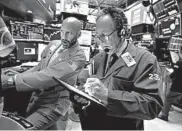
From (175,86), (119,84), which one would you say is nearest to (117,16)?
(119,84)

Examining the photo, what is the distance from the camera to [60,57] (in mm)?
2043

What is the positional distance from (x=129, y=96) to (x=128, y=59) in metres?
0.28

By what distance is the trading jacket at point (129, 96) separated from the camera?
1.14m

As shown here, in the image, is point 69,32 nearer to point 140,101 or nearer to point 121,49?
point 121,49

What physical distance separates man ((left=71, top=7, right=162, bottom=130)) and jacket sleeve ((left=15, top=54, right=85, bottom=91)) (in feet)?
1.62

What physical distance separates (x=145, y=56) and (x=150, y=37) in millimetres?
4311

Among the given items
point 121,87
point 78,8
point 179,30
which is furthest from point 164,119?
point 121,87

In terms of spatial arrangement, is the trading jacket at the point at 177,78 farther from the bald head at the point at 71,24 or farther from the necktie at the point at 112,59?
the necktie at the point at 112,59

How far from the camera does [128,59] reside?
1.31m

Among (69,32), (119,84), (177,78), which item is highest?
(69,32)

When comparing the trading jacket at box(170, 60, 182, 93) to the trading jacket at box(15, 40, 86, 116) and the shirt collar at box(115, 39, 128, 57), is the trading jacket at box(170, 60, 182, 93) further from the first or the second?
the shirt collar at box(115, 39, 128, 57)

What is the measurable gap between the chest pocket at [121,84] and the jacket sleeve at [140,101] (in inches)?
3.4

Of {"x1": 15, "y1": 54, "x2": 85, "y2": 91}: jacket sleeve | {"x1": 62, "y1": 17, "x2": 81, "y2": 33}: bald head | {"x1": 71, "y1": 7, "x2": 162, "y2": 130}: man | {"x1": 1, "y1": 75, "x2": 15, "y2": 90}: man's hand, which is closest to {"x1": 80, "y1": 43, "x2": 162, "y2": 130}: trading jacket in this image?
Result: {"x1": 71, "y1": 7, "x2": 162, "y2": 130}: man

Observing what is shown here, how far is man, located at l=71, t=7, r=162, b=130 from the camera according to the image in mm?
1143
